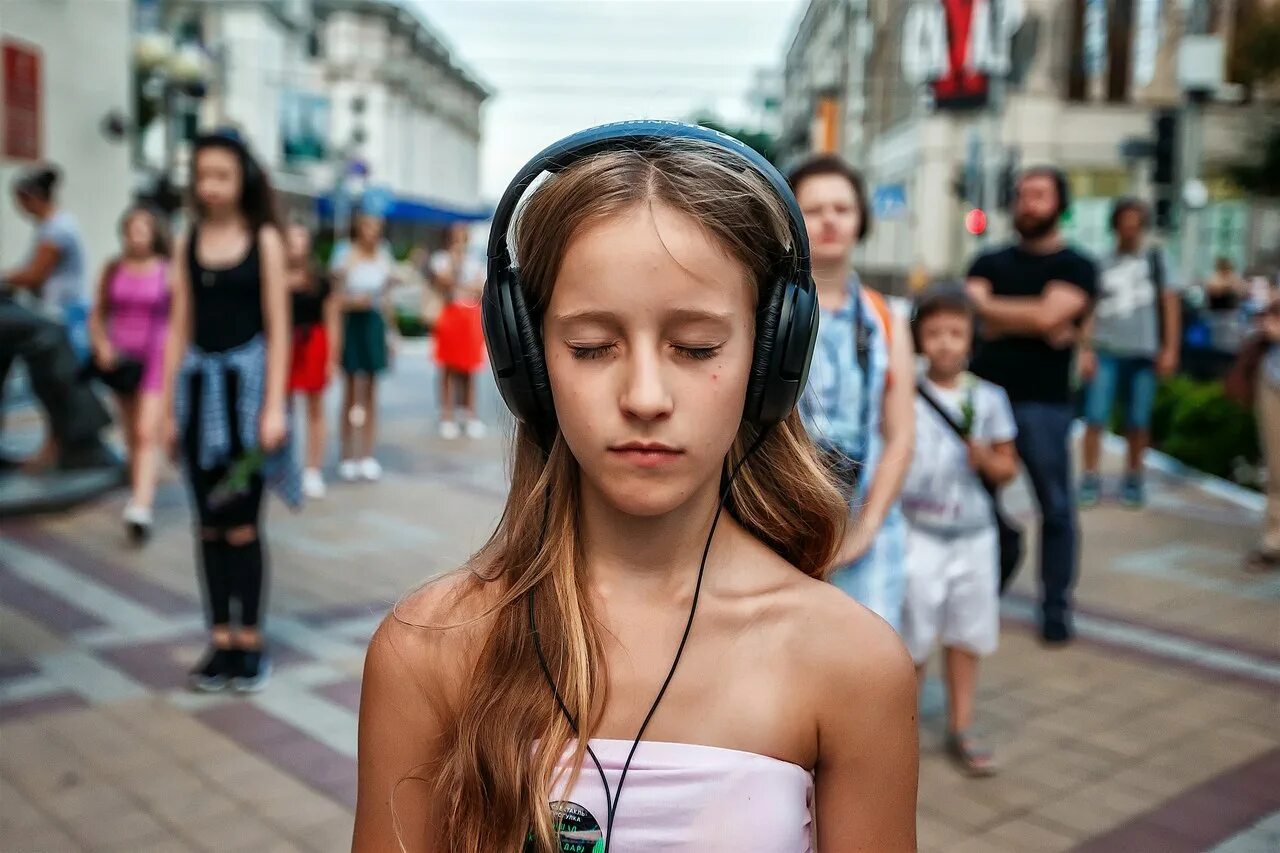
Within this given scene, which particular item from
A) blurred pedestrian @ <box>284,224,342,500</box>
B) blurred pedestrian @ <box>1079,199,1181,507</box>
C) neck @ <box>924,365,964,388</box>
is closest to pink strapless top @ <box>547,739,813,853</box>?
neck @ <box>924,365,964,388</box>

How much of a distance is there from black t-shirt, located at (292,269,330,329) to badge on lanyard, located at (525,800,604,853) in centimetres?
684

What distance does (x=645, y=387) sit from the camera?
1.19 meters

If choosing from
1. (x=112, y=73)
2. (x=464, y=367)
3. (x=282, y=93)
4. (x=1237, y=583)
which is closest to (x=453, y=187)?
(x=282, y=93)

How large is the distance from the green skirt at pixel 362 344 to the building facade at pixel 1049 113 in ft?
50.3

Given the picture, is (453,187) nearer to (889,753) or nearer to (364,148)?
(364,148)

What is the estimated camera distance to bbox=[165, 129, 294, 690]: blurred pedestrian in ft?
13.9

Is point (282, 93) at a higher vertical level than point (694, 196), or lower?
higher

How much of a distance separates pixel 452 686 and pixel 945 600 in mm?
2855

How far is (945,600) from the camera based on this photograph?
12.8 ft

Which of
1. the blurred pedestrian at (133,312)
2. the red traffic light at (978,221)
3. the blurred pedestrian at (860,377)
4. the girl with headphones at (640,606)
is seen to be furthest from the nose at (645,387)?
the red traffic light at (978,221)

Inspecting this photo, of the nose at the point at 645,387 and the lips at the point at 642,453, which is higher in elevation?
the nose at the point at 645,387

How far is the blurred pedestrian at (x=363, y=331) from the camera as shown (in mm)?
8758

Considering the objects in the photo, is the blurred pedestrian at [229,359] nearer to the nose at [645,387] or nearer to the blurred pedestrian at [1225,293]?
the nose at [645,387]

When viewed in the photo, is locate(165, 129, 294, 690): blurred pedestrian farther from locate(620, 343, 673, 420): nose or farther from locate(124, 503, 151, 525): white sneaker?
locate(620, 343, 673, 420): nose
